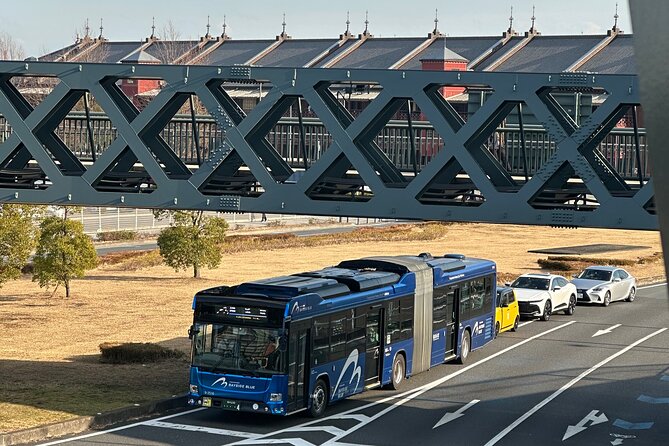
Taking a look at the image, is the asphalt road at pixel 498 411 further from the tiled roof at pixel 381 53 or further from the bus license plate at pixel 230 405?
the tiled roof at pixel 381 53

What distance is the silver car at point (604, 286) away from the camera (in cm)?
3994

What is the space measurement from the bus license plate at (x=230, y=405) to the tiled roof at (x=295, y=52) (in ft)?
221

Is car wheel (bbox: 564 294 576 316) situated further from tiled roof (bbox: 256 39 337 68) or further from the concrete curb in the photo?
tiled roof (bbox: 256 39 337 68)

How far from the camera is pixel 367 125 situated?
1789 centimetres

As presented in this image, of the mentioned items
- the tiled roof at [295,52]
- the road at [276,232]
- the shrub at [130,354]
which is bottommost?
the shrub at [130,354]

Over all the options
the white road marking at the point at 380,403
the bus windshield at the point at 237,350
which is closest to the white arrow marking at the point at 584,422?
the white road marking at the point at 380,403

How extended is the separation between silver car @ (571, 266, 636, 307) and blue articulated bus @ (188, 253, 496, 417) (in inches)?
622

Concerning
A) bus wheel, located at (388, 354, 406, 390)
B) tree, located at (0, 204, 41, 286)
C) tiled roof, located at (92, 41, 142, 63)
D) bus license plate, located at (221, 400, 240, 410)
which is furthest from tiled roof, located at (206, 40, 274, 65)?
bus license plate, located at (221, 400, 240, 410)

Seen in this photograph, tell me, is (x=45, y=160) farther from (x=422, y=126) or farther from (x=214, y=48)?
(x=214, y=48)

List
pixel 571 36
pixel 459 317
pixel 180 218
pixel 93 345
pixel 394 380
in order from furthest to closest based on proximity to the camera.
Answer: pixel 571 36
pixel 180 218
pixel 93 345
pixel 459 317
pixel 394 380

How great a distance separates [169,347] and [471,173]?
44.5 ft

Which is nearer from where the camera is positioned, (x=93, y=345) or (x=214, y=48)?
(x=93, y=345)

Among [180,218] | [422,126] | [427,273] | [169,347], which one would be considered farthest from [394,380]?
[180,218]

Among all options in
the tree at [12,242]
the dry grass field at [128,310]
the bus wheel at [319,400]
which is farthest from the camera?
the tree at [12,242]
